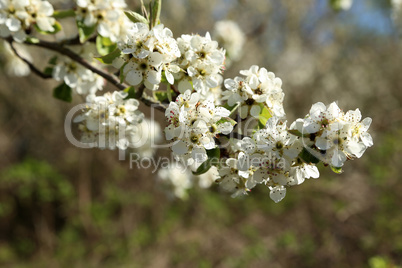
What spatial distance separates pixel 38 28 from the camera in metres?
1.66

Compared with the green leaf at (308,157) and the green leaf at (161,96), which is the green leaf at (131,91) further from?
the green leaf at (308,157)

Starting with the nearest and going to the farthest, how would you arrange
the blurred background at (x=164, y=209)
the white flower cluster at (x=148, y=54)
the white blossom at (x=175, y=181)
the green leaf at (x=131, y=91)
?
the white flower cluster at (x=148, y=54), the green leaf at (x=131, y=91), the white blossom at (x=175, y=181), the blurred background at (x=164, y=209)

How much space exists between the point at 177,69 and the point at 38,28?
860 mm

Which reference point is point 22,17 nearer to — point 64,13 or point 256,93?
point 64,13

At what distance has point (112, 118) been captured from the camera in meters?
1.49

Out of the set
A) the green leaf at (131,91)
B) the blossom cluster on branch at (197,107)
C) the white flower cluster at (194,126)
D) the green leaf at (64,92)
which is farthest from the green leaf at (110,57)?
the green leaf at (64,92)

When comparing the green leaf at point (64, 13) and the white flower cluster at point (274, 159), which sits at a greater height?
the green leaf at point (64, 13)

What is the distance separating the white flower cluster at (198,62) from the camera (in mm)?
1338

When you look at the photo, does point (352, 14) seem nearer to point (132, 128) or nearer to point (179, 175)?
point (179, 175)

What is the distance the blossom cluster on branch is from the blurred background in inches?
72.4

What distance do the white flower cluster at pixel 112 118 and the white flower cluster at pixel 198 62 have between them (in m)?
0.27

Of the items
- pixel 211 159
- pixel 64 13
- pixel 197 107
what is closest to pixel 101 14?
pixel 64 13

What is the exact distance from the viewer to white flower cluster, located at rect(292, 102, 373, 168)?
110cm

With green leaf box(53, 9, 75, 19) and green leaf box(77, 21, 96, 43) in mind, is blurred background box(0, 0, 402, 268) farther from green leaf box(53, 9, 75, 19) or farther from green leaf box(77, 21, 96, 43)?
green leaf box(77, 21, 96, 43)
